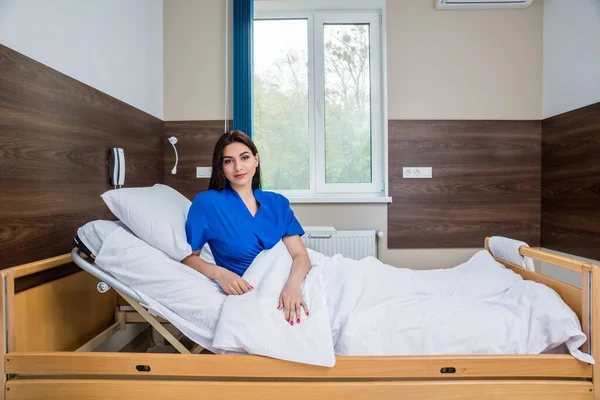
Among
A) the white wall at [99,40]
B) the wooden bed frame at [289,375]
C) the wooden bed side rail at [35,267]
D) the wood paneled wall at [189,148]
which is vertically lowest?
the wooden bed frame at [289,375]

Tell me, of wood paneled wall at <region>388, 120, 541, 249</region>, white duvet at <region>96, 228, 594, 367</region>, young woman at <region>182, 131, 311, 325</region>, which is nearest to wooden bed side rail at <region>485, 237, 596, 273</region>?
white duvet at <region>96, 228, 594, 367</region>

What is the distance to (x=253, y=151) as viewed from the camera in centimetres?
151

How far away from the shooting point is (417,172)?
9.36ft

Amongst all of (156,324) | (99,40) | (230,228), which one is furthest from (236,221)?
(99,40)

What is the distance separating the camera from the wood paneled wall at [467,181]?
9.37ft

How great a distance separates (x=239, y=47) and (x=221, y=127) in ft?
1.98

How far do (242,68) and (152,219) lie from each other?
173 cm

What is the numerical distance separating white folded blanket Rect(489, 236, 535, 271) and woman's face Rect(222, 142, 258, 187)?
1.21 meters

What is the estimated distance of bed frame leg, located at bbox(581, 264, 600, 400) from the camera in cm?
114

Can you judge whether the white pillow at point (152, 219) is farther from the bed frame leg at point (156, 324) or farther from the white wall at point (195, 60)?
the white wall at point (195, 60)

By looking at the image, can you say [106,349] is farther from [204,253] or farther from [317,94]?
[317,94]

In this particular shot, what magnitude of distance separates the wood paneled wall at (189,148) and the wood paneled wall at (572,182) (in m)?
2.44

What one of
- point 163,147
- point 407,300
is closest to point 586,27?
point 407,300

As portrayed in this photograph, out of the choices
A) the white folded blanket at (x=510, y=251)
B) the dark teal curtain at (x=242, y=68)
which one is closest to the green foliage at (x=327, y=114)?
the dark teal curtain at (x=242, y=68)
